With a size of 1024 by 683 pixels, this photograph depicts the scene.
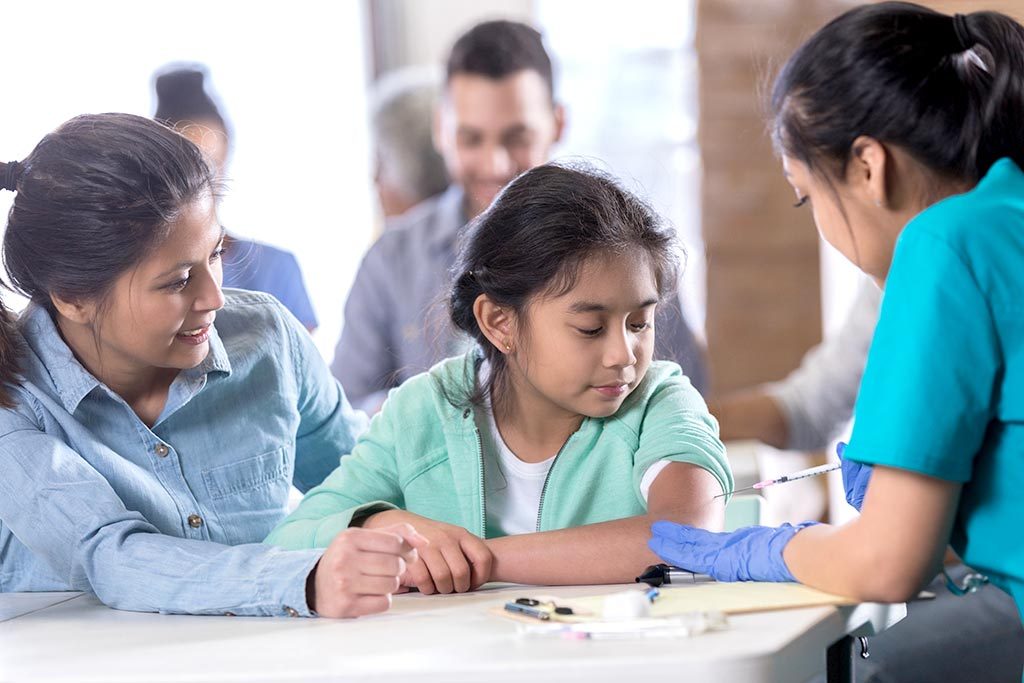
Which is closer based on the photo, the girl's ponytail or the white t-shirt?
the girl's ponytail

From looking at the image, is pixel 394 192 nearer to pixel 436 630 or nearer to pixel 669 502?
pixel 669 502

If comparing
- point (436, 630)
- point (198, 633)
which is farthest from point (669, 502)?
point (198, 633)

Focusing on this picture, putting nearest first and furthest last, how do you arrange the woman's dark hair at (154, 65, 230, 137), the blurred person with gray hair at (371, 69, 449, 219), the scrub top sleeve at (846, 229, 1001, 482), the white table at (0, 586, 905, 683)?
the white table at (0, 586, 905, 683), the scrub top sleeve at (846, 229, 1001, 482), the woman's dark hair at (154, 65, 230, 137), the blurred person with gray hair at (371, 69, 449, 219)

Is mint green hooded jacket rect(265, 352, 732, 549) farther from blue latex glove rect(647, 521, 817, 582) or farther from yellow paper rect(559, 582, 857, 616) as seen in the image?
yellow paper rect(559, 582, 857, 616)

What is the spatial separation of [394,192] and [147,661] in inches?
91.7

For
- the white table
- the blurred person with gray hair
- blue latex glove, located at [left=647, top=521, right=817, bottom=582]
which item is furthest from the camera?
the blurred person with gray hair

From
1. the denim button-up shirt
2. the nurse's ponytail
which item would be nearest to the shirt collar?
the denim button-up shirt

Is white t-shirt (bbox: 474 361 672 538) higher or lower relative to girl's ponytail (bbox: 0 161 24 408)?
lower

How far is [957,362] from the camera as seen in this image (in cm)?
89

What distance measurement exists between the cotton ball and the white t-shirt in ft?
1.29

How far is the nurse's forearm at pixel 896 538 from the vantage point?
35.2 inches

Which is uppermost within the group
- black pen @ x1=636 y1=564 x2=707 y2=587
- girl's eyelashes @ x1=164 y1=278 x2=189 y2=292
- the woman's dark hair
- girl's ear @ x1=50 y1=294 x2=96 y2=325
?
the woman's dark hair

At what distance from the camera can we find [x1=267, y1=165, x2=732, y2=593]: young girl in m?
1.20

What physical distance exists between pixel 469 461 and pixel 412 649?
44cm
